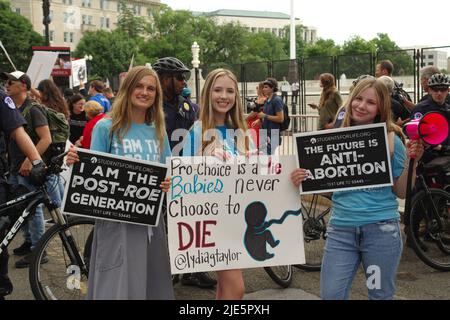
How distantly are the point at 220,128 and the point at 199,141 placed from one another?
0.56 ft

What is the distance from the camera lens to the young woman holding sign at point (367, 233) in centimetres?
340

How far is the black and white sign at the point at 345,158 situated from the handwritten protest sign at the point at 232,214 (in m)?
0.17

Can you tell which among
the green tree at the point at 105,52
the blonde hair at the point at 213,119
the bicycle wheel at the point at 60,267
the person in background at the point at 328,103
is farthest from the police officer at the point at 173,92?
the green tree at the point at 105,52

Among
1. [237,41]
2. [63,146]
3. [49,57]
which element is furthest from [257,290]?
[237,41]

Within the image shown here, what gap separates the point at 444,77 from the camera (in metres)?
6.39

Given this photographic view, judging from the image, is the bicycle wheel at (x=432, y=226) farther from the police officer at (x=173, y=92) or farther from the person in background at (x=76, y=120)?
the person in background at (x=76, y=120)

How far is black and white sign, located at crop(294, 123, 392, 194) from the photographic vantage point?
364cm

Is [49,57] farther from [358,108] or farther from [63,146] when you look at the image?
[358,108]

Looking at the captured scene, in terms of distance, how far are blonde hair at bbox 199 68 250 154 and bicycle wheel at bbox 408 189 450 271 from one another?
2538mm

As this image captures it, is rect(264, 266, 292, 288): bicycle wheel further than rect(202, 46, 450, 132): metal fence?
No

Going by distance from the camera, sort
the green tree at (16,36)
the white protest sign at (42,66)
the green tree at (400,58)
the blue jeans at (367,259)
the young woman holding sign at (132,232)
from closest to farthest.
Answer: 1. the blue jeans at (367,259)
2. the young woman holding sign at (132,232)
3. the white protest sign at (42,66)
4. the green tree at (400,58)
5. the green tree at (16,36)

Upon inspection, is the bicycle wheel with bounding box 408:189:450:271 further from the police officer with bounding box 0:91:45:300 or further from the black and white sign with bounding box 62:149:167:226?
the police officer with bounding box 0:91:45:300

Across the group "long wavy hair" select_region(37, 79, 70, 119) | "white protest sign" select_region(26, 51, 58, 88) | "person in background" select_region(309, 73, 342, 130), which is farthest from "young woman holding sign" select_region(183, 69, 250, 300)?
"white protest sign" select_region(26, 51, 58, 88)

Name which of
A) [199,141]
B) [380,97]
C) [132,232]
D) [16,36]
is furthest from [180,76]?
[16,36]
